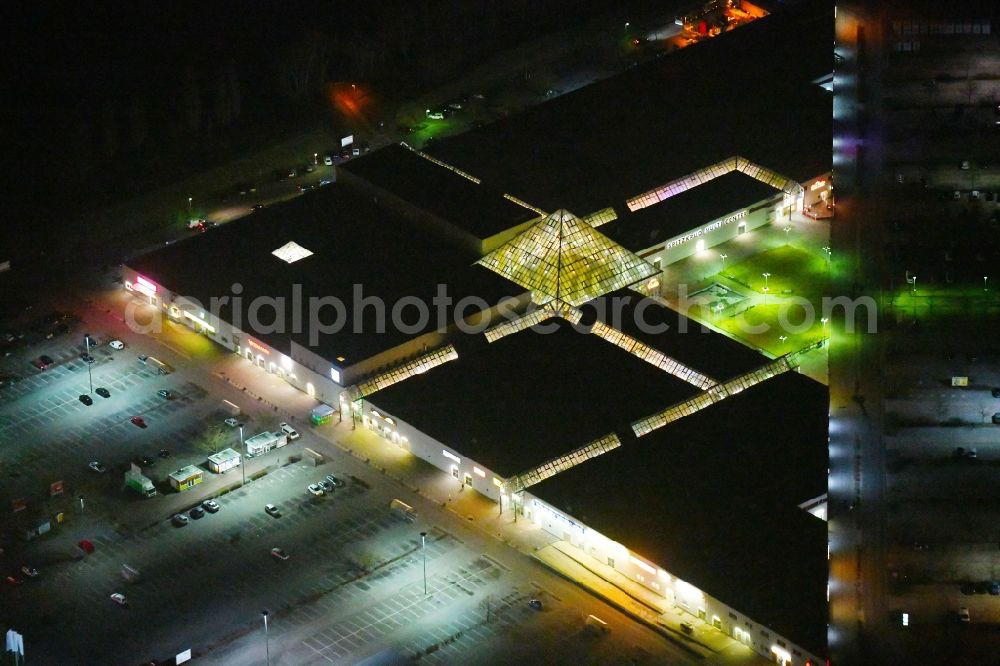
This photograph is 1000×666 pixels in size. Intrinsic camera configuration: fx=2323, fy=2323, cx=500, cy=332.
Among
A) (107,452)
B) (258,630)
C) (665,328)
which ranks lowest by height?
(258,630)

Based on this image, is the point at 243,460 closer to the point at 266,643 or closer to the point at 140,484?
the point at 140,484

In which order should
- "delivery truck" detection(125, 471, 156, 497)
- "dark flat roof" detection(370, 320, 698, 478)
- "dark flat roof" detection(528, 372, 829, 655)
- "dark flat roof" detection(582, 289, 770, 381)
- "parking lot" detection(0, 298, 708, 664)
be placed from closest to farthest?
1. "parking lot" detection(0, 298, 708, 664)
2. "dark flat roof" detection(528, 372, 829, 655)
3. "delivery truck" detection(125, 471, 156, 497)
4. "dark flat roof" detection(370, 320, 698, 478)
5. "dark flat roof" detection(582, 289, 770, 381)

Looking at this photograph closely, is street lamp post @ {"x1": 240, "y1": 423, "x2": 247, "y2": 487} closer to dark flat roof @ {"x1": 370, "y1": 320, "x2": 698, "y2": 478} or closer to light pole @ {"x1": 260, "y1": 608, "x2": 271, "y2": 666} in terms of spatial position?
dark flat roof @ {"x1": 370, "y1": 320, "x2": 698, "y2": 478}

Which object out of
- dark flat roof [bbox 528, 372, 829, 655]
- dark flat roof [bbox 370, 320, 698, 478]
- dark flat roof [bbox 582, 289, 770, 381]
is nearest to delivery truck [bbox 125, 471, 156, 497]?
dark flat roof [bbox 370, 320, 698, 478]

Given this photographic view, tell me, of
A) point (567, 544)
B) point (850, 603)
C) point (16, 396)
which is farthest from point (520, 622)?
point (16, 396)

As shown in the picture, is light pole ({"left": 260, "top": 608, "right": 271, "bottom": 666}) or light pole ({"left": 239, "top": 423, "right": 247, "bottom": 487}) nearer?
light pole ({"left": 260, "top": 608, "right": 271, "bottom": 666})

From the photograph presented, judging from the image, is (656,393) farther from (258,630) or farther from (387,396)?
(258,630)

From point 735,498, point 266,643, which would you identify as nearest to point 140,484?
point 266,643
